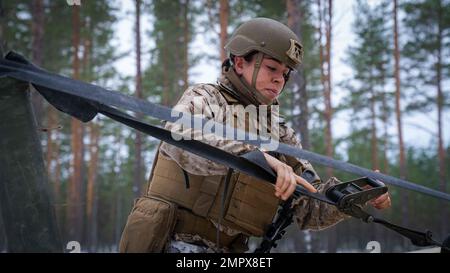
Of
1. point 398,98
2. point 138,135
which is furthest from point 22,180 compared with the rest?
A: point 398,98

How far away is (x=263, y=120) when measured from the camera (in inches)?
111

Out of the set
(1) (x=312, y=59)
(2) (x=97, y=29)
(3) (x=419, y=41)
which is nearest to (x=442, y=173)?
(3) (x=419, y=41)

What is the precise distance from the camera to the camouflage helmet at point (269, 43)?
277cm

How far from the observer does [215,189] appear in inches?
94.3

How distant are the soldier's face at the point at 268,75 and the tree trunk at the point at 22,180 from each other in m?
1.62

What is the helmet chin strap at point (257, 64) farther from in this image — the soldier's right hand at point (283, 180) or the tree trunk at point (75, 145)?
the tree trunk at point (75, 145)

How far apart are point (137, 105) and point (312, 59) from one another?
63.5 feet

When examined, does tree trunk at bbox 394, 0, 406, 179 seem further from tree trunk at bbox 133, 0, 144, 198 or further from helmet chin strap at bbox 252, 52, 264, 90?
helmet chin strap at bbox 252, 52, 264, 90

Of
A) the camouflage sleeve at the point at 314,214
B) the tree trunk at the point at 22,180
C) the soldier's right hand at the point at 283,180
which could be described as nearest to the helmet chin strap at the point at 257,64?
the camouflage sleeve at the point at 314,214

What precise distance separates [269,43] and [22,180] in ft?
6.08

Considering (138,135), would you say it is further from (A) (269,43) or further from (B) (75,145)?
(A) (269,43)

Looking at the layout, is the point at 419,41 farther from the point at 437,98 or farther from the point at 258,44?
the point at 258,44

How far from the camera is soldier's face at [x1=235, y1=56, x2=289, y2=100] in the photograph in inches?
108

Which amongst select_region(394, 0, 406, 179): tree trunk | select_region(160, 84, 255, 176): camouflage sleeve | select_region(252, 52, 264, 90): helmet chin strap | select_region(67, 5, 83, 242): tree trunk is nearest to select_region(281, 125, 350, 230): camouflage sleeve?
select_region(252, 52, 264, 90): helmet chin strap
